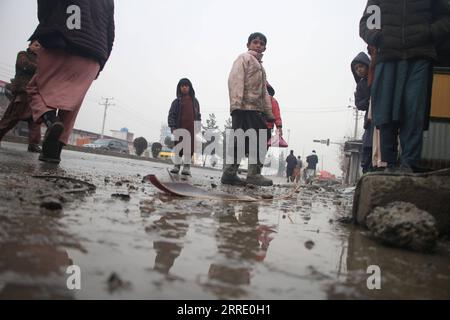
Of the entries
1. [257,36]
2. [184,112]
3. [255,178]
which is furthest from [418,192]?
[184,112]

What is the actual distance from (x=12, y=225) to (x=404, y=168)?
2259 mm

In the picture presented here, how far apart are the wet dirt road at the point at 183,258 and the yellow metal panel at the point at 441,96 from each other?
1928 mm

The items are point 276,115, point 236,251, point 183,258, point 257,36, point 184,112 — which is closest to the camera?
point 183,258

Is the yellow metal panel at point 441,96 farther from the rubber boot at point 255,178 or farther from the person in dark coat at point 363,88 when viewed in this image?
the rubber boot at point 255,178

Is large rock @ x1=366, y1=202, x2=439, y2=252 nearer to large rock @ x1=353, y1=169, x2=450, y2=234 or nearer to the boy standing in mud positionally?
large rock @ x1=353, y1=169, x2=450, y2=234

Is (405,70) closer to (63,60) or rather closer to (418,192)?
(418,192)

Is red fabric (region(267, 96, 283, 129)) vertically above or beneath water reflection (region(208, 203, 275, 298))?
above

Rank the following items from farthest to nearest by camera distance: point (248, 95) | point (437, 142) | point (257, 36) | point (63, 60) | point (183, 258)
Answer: point (257, 36) < point (248, 95) < point (63, 60) < point (437, 142) < point (183, 258)

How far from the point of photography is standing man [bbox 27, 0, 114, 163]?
131 inches

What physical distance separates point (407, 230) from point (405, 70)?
5.06 feet

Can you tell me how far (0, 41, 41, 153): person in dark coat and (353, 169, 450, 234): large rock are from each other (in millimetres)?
4303

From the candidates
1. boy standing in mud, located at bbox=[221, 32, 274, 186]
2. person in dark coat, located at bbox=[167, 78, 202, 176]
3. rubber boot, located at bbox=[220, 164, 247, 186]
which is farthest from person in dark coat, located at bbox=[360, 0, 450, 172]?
person in dark coat, located at bbox=[167, 78, 202, 176]

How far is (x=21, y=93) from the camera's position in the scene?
4812mm

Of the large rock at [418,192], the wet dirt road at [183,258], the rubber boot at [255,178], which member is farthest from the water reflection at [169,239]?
the rubber boot at [255,178]
